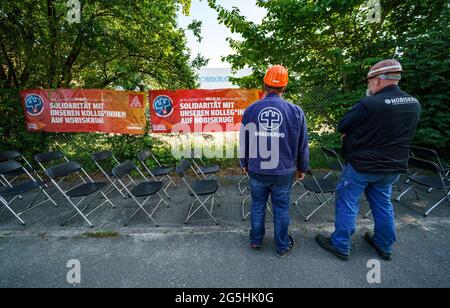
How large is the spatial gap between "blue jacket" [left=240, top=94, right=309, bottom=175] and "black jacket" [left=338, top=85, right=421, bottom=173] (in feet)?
1.82

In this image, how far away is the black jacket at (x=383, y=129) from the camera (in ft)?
7.11

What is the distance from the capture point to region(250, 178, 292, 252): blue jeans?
2449mm

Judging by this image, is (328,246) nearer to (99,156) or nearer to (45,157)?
(99,156)

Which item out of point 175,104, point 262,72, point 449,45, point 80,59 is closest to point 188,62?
point 175,104

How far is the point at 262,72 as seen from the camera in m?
5.28

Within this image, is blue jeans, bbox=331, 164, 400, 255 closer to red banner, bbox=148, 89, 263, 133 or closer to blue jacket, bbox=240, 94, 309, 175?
blue jacket, bbox=240, 94, 309, 175

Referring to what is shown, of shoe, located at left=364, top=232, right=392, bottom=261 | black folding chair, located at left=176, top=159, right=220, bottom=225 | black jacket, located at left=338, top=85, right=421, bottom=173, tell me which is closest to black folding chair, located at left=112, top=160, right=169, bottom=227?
black folding chair, located at left=176, top=159, right=220, bottom=225

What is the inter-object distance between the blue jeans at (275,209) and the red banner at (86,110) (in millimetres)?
3779

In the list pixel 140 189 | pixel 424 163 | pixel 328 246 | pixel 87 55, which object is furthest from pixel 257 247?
pixel 87 55

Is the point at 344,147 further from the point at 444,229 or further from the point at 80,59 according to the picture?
the point at 80,59

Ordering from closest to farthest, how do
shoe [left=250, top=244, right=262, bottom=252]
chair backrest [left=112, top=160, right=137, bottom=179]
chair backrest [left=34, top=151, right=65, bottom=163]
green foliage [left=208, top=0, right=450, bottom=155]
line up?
shoe [left=250, top=244, right=262, bottom=252] < chair backrest [left=112, top=160, right=137, bottom=179] < chair backrest [left=34, top=151, right=65, bottom=163] < green foliage [left=208, top=0, right=450, bottom=155]

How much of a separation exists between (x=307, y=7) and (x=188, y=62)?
3.16m

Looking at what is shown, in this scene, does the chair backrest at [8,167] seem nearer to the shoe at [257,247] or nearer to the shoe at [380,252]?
the shoe at [257,247]

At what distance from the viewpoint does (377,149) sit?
229 cm
